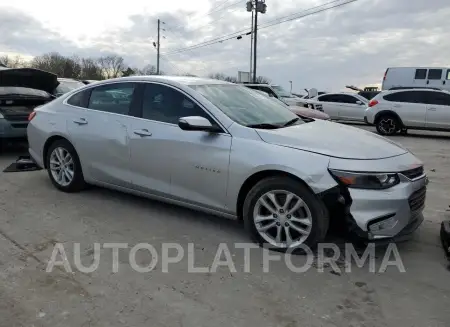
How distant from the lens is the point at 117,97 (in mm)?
5066

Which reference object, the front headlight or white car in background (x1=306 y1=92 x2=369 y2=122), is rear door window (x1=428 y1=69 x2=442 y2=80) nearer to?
white car in background (x1=306 y1=92 x2=369 y2=122)

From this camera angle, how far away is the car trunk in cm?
754

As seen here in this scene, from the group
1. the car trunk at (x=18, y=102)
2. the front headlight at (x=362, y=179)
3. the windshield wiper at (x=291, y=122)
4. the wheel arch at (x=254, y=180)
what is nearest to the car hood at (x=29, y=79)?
the car trunk at (x=18, y=102)

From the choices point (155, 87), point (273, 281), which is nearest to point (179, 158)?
point (155, 87)

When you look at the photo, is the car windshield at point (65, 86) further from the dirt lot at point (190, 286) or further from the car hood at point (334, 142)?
the car hood at point (334, 142)

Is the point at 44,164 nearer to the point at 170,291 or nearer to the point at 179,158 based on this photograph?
the point at 179,158

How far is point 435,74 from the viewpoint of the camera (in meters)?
24.8

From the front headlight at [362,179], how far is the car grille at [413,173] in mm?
255

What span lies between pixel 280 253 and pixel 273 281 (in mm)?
524

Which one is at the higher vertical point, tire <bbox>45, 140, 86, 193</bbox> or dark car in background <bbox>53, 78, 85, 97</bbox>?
dark car in background <bbox>53, 78, 85, 97</bbox>

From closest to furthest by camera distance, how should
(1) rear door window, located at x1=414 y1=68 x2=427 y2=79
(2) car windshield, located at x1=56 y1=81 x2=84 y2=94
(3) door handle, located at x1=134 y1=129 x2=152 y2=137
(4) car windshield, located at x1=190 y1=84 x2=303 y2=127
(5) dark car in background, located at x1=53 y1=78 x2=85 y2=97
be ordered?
(4) car windshield, located at x1=190 y1=84 x2=303 y2=127 < (3) door handle, located at x1=134 y1=129 x2=152 y2=137 < (5) dark car in background, located at x1=53 y1=78 x2=85 y2=97 < (2) car windshield, located at x1=56 y1=81 x2=84 y2=94 < (1) rear door window, located at x1=414 y1=68 x2=427 y2=79

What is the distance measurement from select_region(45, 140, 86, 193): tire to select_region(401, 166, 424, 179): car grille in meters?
3.68

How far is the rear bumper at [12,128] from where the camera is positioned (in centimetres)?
743

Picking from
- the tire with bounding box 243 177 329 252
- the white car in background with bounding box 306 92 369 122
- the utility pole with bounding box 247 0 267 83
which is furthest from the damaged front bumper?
the utility pole with bounding box 247 0 267 83
